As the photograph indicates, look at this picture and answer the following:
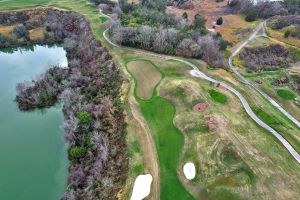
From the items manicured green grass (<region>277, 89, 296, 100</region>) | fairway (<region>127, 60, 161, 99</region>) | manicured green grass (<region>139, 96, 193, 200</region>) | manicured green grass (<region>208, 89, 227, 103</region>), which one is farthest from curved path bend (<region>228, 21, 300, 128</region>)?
manicured green grass (<region>139, 96, 193, 200</region>)

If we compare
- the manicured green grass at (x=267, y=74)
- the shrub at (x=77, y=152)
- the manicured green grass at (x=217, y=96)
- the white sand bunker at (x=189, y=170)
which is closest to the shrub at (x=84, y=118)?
the shrub at (x=77, y=152)

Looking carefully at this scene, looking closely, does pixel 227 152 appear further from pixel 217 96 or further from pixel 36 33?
pixel 36 33

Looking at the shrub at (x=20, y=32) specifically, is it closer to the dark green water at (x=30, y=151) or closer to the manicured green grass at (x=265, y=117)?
the dark green water at (x=30, y=151)

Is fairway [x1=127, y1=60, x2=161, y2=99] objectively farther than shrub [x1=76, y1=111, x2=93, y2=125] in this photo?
Yes

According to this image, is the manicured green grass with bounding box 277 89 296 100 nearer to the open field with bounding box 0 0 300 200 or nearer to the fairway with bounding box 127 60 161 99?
the open field with bounding box 0 0 300 200

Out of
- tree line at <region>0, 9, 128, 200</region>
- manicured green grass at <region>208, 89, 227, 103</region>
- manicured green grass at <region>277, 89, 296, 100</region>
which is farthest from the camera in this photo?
manicured green grass at <region>277, 89, 296, 100</region>

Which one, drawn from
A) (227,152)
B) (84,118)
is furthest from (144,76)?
(227,152)
